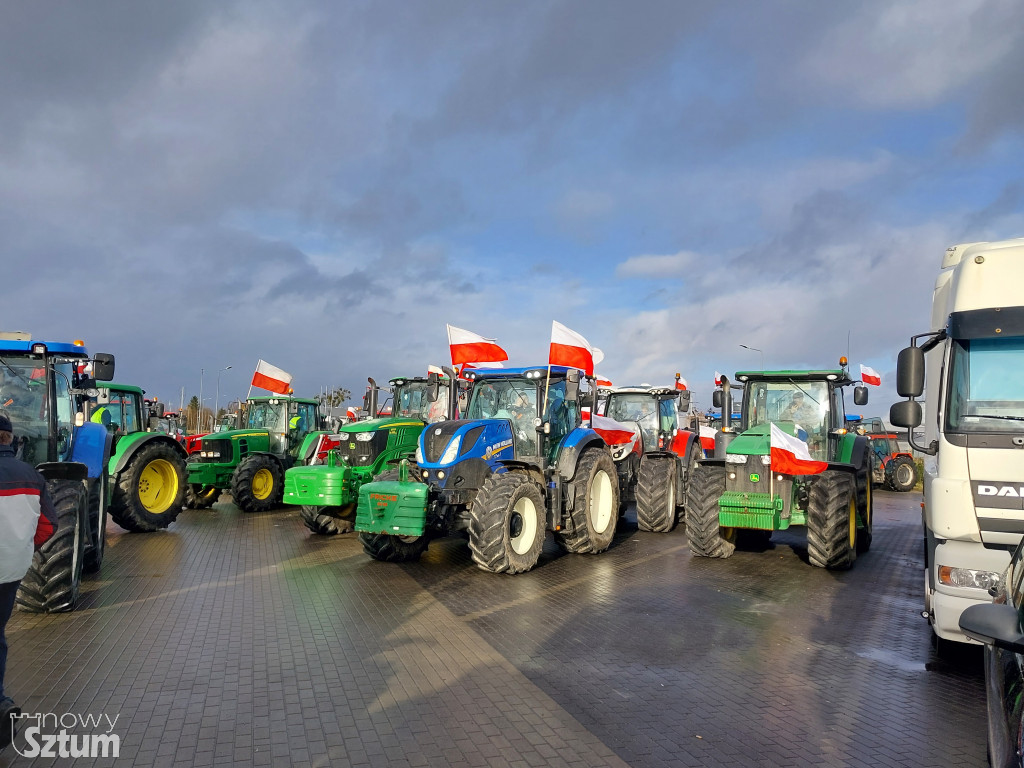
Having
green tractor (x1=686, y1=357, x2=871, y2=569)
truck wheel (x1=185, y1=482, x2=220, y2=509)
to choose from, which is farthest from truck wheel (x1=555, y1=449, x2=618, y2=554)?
truck wheel (x1=185, y1=482, x2=220, y2=509)

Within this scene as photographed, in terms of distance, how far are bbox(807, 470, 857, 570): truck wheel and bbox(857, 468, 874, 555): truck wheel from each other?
35.0 inches

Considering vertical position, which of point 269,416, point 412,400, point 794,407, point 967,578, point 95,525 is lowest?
point 95,525

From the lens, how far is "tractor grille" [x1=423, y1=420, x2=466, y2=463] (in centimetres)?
885

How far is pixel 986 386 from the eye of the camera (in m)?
5.01

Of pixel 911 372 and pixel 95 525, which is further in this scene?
pixel 95 525

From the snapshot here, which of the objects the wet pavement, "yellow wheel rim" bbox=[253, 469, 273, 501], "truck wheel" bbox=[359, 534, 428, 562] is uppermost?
"yellow wheel rim" bbox=[253, 469, 273, 501]

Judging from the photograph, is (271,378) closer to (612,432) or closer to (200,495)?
(200,495)

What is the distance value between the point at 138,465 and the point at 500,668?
8474 millimetres

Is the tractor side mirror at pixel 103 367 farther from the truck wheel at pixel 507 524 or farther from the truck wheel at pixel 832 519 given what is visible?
the truck wheel at pixel 832 519

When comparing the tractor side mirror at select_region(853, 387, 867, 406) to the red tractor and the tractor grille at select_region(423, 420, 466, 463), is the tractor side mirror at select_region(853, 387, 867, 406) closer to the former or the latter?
the tractor grille at select_region(423, 420, 466, 463)

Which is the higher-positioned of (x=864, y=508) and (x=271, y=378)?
(x=271, y=378)

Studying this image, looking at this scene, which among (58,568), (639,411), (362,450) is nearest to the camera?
(58,568)

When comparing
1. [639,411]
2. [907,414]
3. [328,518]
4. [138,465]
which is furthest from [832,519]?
[138,465]

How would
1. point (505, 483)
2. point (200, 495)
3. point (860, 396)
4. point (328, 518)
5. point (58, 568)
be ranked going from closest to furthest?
point (58, 568) → point (505, 483) → point (860, 396) → point (328, 518) → point (200, 495)
